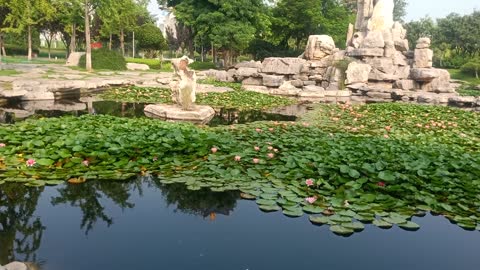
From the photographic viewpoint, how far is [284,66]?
1029 inches

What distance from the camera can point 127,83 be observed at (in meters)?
19.0

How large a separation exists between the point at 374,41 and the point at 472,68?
25776 millimetres

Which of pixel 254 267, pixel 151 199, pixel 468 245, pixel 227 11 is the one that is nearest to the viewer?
pixel 254 267

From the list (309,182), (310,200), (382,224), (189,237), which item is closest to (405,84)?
(309,182)

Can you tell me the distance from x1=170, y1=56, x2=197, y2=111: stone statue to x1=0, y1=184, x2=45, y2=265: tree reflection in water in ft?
19.6

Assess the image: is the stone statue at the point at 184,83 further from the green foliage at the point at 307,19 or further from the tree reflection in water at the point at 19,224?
the green foliage at the point at 307,19

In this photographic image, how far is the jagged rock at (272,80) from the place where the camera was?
2428 centimetres

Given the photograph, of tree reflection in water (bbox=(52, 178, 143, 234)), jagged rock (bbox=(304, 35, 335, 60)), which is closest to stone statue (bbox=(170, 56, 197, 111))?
tree reflection in water (bbox=(52, 178, 143, 234))

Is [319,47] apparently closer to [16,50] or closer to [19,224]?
[19,224]

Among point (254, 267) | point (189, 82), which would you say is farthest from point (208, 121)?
point (254, 267)

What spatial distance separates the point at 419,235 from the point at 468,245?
0.46 metres

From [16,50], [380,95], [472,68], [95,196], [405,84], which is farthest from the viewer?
[16,50]

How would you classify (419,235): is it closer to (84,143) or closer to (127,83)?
(84,143)

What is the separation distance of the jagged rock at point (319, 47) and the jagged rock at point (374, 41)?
231 centimetres
